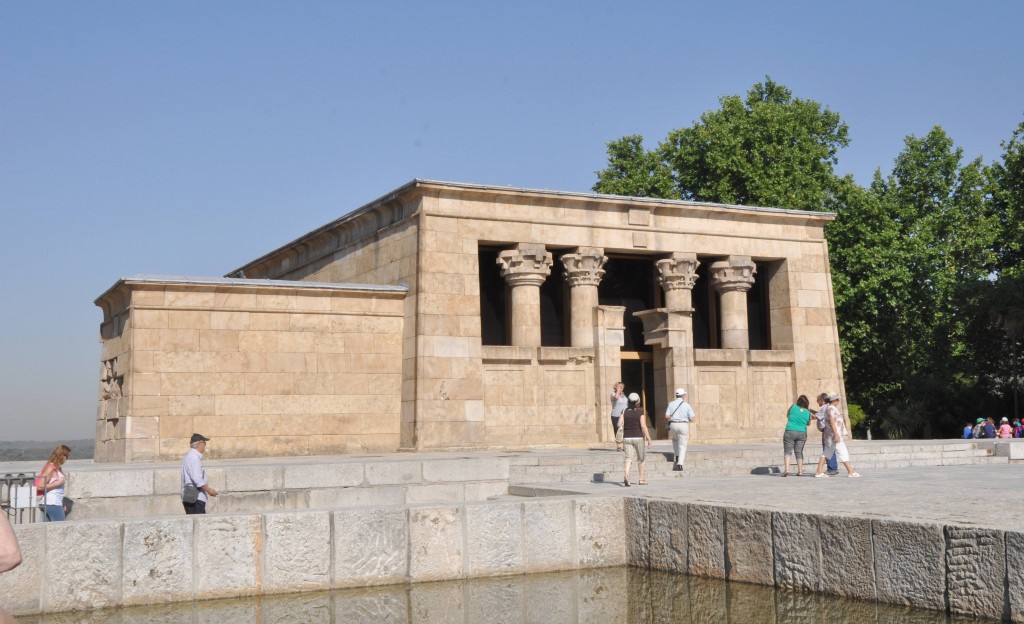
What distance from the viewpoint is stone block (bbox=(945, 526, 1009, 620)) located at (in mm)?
8211

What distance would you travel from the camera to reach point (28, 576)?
9.70 m

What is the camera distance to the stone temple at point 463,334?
21.9 meters

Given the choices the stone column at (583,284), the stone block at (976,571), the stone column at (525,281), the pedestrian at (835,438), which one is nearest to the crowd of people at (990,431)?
the stone column at (583,284)

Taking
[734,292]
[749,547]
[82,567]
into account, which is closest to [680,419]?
[749,547]

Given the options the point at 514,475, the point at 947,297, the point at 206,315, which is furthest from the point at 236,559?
the point at 947,297

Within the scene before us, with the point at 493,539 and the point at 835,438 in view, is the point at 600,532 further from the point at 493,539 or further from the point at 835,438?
the point at 835,438

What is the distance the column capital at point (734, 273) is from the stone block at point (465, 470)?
42.6 feet

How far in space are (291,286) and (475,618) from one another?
48.0ft

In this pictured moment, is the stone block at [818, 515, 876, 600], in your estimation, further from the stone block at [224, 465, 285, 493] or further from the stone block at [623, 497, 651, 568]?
the stone block at [224, 465, 285, 493]

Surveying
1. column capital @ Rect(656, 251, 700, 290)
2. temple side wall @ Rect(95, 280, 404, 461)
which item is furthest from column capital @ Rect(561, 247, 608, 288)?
temple side wall @ Rect(95, 280, 404, 461)

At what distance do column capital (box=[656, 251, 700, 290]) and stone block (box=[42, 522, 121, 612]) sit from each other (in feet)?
63.2

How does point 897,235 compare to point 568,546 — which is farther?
point 897,235

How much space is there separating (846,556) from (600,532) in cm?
326

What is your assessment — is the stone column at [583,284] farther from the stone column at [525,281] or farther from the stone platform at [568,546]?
the stone platform at [568,546]
